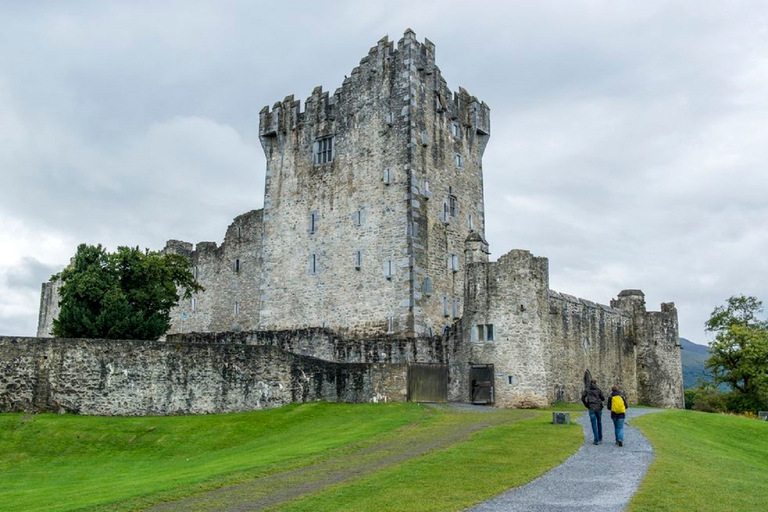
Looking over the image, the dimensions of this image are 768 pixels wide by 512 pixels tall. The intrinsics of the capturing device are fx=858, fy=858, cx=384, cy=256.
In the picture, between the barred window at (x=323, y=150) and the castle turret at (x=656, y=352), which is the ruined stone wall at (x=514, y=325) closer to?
the barred window at (x=323, y=150)

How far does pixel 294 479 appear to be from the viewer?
20.3 meters

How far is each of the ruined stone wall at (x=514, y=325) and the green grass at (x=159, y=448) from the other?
240 inches

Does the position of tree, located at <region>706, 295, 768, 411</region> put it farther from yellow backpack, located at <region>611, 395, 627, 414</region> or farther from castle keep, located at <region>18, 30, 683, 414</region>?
yellow backpack, located at <region>611, 395, 627, 414</region>

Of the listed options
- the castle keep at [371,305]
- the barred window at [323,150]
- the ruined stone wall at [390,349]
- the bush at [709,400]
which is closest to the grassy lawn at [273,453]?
the castle keep at [371,305]

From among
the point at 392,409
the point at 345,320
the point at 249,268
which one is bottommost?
the point at 392,409

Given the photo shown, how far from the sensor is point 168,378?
38.3 meters

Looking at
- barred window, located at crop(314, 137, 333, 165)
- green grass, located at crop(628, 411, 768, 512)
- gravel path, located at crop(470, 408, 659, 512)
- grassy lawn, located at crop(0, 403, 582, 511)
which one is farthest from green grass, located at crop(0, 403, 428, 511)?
barred window, located at crop(314, 137, 333, 165)

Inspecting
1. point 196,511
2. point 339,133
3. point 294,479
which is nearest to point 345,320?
point 339,133

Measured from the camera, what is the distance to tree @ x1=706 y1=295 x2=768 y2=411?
53.4 m

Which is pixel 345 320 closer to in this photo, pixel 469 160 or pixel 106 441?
pixel 469 160

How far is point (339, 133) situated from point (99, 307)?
1730cm

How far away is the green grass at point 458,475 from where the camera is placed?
55.6ft

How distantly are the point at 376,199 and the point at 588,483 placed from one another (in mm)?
31525

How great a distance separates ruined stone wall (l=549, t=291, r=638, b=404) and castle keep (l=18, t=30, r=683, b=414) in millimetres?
143
